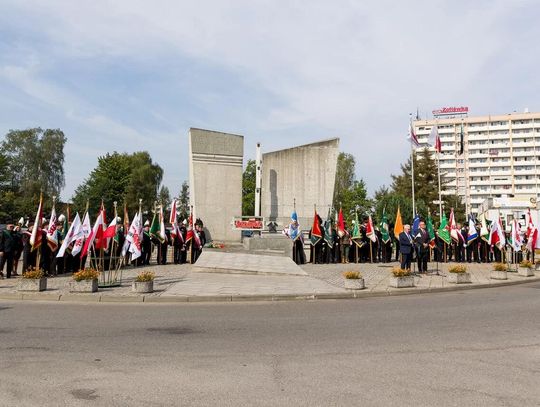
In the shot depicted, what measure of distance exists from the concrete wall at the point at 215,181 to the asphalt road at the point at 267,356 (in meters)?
14.2

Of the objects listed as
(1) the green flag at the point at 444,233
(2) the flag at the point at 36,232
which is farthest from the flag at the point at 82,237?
(1) the green flag at the point at 444,233

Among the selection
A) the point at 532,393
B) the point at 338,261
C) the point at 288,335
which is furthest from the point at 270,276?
the point at 532,393

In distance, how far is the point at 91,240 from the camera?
13.9m

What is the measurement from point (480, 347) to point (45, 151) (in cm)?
6860

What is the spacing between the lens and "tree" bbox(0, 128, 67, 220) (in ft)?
207

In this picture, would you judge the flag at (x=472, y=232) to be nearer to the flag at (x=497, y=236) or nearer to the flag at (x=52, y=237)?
the flag at (x=497, y=236)

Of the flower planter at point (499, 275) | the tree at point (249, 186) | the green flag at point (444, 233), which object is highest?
the tree at point (249, 186)

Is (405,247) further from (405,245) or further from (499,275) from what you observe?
(499,275)

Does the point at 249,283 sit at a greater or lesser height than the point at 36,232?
lesser

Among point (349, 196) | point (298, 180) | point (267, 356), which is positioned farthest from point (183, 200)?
point (267, 356)

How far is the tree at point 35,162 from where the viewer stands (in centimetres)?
6303

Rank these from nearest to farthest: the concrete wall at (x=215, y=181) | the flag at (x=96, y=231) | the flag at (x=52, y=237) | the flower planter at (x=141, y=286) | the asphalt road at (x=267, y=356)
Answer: the asphalt road at (x=267, y=356), the flower planter at (x=141, y=286), the flag at (x=96, y=231), the flag at (x=52, y=237), the concrete wall at (x=215, y=181)

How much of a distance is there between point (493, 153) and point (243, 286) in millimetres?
108957

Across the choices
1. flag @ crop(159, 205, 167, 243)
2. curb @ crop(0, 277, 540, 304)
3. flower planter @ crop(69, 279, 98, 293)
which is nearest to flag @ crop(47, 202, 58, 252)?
curb @ crop(0, 277, 540, 304)
